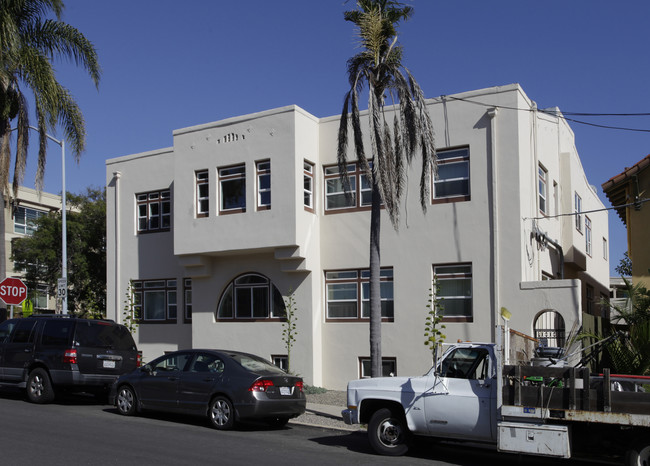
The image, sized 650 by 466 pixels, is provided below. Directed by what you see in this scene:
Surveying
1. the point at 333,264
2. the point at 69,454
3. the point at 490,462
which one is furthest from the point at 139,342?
the point at 490,462

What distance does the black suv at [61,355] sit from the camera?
588 inches

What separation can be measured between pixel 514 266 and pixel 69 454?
11279 millimetres

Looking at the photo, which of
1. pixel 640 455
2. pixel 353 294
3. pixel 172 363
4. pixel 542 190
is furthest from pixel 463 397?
pixel 542 190

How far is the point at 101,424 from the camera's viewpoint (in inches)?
487

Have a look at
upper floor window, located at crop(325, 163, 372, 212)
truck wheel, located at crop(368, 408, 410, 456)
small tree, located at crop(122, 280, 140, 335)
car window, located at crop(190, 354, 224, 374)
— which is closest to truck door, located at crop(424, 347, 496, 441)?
truck wheel, located at crop(368, 408, 410, 456)

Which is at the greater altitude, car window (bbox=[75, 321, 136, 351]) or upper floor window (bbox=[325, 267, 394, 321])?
upper floor window (bbox=[325, 267, 394, 321])

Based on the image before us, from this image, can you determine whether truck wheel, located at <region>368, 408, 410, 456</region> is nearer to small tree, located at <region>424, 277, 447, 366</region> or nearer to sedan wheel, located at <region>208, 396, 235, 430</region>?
sedan wheel, located at <region>208, 396, 235, 430</region>

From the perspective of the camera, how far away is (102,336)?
15609mm

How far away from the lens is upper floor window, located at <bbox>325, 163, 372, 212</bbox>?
19.7m

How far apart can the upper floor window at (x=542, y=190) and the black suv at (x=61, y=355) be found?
1138cm

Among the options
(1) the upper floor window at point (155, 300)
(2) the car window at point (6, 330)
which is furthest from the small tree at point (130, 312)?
(2) the car window at point (6, 330)

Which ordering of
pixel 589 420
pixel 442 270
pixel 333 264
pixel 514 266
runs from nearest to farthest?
pixel 589 420 < pixel 514 266 < pixel 442 270 < pixel 333 264

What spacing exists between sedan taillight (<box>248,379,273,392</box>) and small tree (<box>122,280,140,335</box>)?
38.6 feet

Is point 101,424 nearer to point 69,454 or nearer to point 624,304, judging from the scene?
point 69,454
